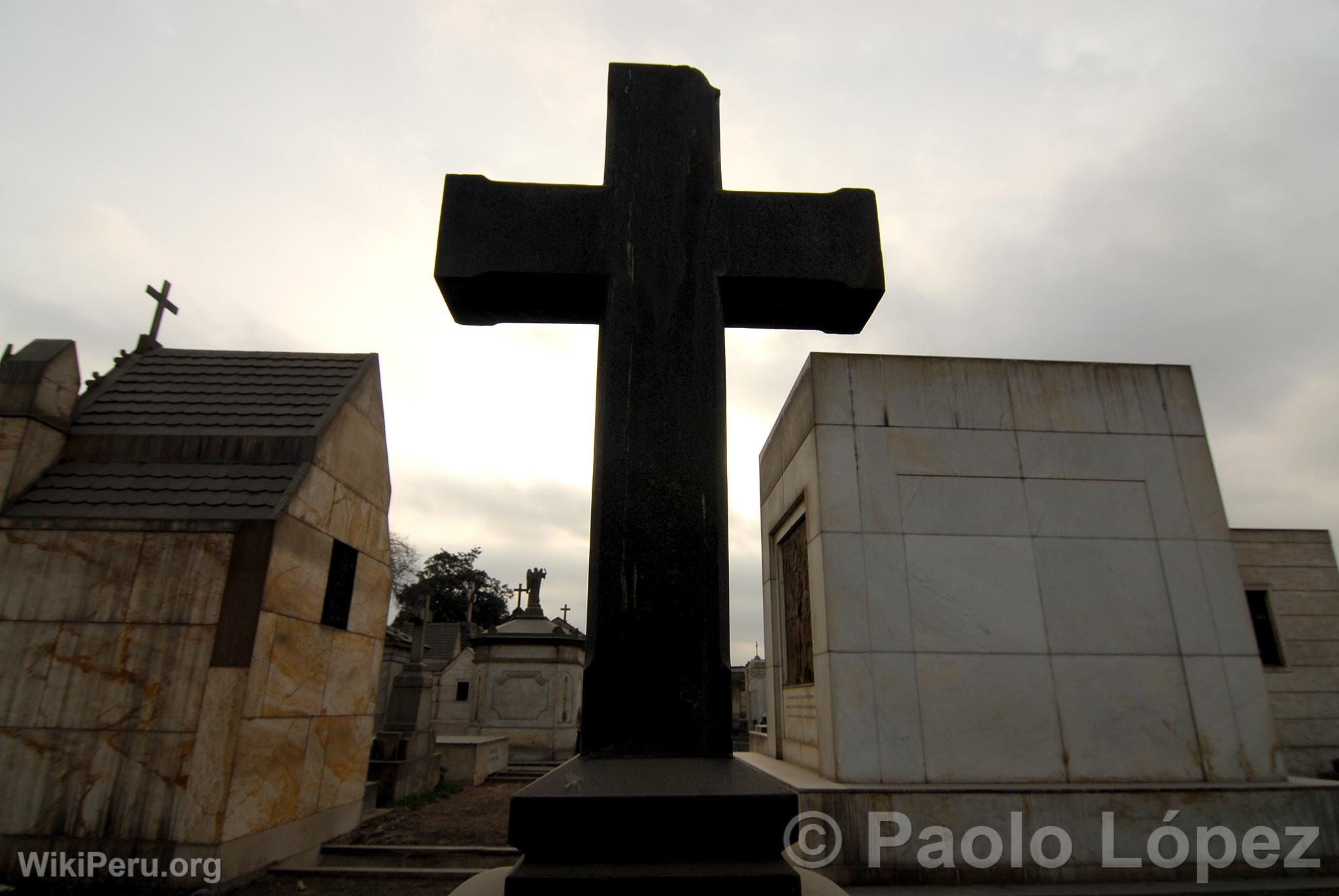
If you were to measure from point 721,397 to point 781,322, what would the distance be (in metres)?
0.58

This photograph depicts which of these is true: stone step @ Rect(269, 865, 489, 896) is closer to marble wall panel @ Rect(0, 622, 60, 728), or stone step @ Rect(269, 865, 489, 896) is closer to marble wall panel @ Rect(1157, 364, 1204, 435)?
marble wall panel @ Rect(0, 622, 60, 728)

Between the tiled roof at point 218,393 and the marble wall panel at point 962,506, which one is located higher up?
the tiled roof at point 218,393

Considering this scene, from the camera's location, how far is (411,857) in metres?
7.36

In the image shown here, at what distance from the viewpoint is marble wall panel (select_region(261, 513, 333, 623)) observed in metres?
6.48

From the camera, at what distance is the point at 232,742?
19.5 feet

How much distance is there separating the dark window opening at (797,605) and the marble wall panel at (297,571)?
17.5 ft

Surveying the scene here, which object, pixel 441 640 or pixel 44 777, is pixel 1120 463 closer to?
pixel 44 777

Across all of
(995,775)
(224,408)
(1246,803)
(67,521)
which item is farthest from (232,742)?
(1246,803)

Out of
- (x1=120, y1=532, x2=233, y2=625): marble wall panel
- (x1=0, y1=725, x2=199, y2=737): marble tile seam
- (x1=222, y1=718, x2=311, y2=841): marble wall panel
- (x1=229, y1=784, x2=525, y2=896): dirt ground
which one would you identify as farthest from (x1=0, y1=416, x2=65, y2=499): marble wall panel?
(x1=229, y1=784, x2=525, y2=896): dirt ground

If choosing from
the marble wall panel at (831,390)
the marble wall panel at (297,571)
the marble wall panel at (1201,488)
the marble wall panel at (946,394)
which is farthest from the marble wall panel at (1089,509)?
the marble wall panel at (297,571)

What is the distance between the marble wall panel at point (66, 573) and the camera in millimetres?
6176

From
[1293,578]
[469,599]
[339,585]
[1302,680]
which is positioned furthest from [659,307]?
[469,599]

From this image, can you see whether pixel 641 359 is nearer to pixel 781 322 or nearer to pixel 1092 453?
pixel 781 322

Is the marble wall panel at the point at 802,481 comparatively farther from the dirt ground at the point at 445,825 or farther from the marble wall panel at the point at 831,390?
the dirt ground at the point at 445,825
